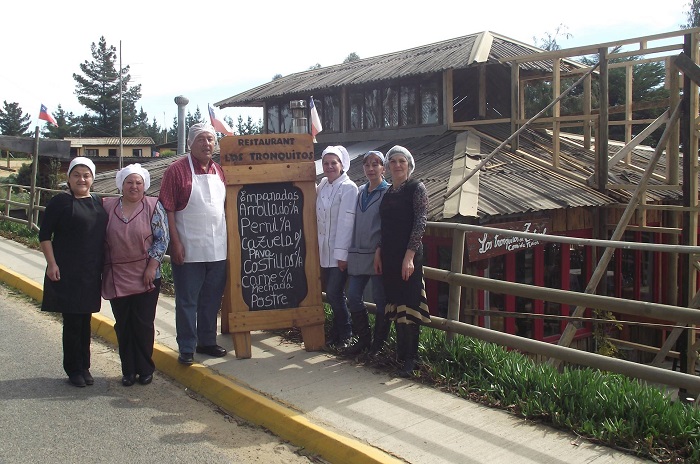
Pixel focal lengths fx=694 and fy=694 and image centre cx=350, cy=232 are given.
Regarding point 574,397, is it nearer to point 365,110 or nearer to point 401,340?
point 401,340

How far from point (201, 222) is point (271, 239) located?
2.13ft

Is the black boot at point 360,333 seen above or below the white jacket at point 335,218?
below

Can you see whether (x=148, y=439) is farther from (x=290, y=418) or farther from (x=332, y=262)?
(x=332, y=262)

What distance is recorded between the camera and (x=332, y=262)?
5793mm

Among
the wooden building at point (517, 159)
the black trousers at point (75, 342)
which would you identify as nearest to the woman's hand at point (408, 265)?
the black trousers at point (75, 342)

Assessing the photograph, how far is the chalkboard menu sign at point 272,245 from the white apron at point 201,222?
11.3 inches

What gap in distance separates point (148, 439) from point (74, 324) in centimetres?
133

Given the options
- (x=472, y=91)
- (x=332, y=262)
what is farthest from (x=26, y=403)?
(x=472, y=91)

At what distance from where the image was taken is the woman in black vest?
499cm

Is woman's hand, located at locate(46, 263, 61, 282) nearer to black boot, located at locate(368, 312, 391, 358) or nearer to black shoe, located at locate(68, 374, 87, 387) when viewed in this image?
black shoe, located at locate(68, 374, 87, 387)

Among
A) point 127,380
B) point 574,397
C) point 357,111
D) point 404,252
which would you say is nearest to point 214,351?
point 127,380

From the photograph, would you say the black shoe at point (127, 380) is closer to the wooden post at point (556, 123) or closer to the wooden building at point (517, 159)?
the wooden building at point (517, 159)

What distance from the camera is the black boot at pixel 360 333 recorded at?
18.5ft

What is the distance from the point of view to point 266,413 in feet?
15.0
